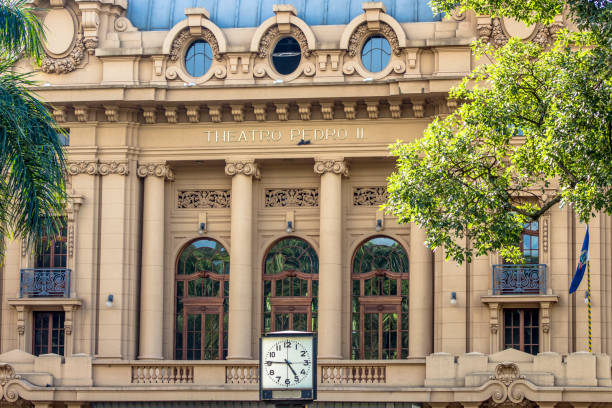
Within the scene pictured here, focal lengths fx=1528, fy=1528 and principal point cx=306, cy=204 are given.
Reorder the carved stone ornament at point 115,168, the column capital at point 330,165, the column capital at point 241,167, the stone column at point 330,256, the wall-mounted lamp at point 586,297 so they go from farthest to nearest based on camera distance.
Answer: the carved stone ornament at point 115,168 → the column capital at point 241,167 → the column capital at point 330,165 → the stone column at point 330,256 → the wall-mounted lamp at point 586,297

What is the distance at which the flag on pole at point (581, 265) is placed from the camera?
4231cm

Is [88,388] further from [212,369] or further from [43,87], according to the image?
[43,87]

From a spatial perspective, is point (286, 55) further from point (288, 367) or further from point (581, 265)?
point (288, 367)

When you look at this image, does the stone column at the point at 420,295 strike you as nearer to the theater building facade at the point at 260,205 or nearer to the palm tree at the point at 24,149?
the theater building facade at the point at 260,205

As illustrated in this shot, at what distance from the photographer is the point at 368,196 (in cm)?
4875

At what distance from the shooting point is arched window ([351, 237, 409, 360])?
48.0 metres

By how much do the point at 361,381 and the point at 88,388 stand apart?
787cm

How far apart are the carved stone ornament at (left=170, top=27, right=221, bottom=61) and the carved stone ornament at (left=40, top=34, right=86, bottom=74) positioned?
9.71 feet

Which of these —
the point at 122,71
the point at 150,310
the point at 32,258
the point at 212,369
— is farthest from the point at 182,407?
the point at 122,71

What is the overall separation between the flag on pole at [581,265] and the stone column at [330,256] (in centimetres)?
768

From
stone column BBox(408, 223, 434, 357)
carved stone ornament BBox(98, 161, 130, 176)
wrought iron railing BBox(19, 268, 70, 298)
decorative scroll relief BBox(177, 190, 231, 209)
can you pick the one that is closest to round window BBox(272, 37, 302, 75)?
decorative scroll relief BBox(177, 190, 231, 209)

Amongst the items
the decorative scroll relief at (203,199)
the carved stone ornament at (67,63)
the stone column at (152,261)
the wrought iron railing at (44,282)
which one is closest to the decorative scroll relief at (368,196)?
the decorative scroll relief at (203,199)

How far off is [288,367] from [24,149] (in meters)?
7.73

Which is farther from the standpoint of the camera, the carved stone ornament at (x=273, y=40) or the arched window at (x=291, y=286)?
the arched window at (x=291, y=286)
